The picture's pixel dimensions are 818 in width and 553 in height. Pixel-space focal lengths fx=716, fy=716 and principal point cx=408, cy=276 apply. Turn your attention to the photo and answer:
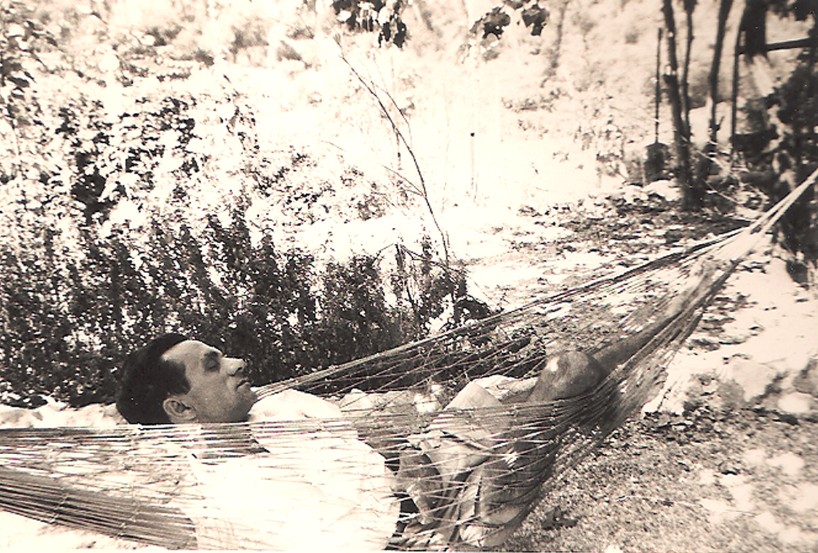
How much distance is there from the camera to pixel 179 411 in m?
1.47

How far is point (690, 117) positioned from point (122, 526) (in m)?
1.37

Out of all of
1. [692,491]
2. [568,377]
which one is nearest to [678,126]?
[568,377]

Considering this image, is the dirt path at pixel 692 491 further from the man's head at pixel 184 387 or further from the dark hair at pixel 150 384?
the dark hair at pixel 150 384

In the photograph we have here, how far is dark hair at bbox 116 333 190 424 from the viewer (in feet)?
4.86

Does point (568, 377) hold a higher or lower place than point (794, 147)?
lower

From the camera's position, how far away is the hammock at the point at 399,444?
4.23 feet

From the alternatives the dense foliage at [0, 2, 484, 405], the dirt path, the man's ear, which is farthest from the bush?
the dirt path

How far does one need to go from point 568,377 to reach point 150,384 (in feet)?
2.82

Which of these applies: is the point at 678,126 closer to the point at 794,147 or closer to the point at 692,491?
the point at 794,147

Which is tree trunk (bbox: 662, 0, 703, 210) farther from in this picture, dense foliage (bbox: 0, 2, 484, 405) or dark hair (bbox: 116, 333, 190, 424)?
dark hair (bbox: 116, 333, 190, 424)

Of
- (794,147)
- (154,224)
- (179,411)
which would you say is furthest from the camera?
(154,224)

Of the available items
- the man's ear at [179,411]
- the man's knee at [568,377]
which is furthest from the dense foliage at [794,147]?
the man's ear at [179,411]

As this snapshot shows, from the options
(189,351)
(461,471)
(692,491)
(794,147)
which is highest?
(794,147)

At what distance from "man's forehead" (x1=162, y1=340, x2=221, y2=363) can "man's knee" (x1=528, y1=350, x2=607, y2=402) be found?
2.24 ft
